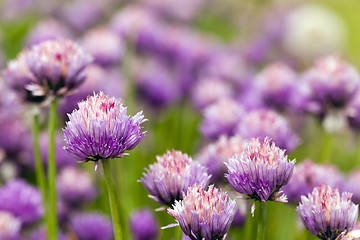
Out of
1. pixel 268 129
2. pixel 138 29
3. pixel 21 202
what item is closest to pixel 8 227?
pixel 21 202

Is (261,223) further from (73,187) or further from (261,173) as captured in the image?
(73,187)

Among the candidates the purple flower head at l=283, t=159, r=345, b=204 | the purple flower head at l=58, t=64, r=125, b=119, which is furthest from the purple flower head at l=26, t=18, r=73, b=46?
the purple flower head at l=283, t=159, r=345, b=204

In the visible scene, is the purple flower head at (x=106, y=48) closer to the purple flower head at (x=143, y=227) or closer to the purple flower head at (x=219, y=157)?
the purple flower head at (x=143, y=227)

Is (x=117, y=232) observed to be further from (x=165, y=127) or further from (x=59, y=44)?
(x=165, y=127)

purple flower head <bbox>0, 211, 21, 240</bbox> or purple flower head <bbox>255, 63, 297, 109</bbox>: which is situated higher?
purple flower head <bbox>255, 63, 297, 109</bbox>

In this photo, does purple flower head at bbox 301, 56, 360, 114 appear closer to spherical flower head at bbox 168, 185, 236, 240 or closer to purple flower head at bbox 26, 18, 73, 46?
spherical flower head at bbox 168, 185, 236, 240

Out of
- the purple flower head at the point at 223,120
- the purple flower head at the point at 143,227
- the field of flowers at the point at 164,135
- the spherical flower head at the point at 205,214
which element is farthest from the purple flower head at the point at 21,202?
the spherical flower head at the point at 205,214
